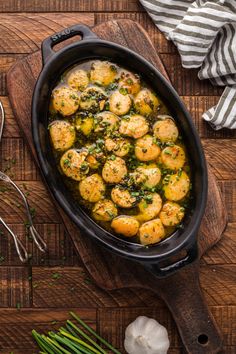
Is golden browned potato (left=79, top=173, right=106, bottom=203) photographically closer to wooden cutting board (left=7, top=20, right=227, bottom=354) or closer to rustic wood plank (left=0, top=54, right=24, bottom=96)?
wooden cutting board (left=7, top=20, right=227, bottom=354)

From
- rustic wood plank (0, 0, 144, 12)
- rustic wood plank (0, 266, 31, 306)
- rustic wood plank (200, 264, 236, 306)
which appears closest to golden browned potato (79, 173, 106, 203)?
rustic wood plank (0, 266, 31, 306)

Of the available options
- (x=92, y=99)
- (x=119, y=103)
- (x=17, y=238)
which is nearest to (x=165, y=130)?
(x=119, y=103)

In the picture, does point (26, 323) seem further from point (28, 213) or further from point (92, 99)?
point (92, 99)

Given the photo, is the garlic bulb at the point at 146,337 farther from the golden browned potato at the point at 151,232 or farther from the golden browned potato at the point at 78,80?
the golden browned potato at the point at 78,80

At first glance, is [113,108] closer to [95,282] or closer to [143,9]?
[143,9]

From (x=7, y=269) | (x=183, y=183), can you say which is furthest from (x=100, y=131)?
(x=7, y=269)
